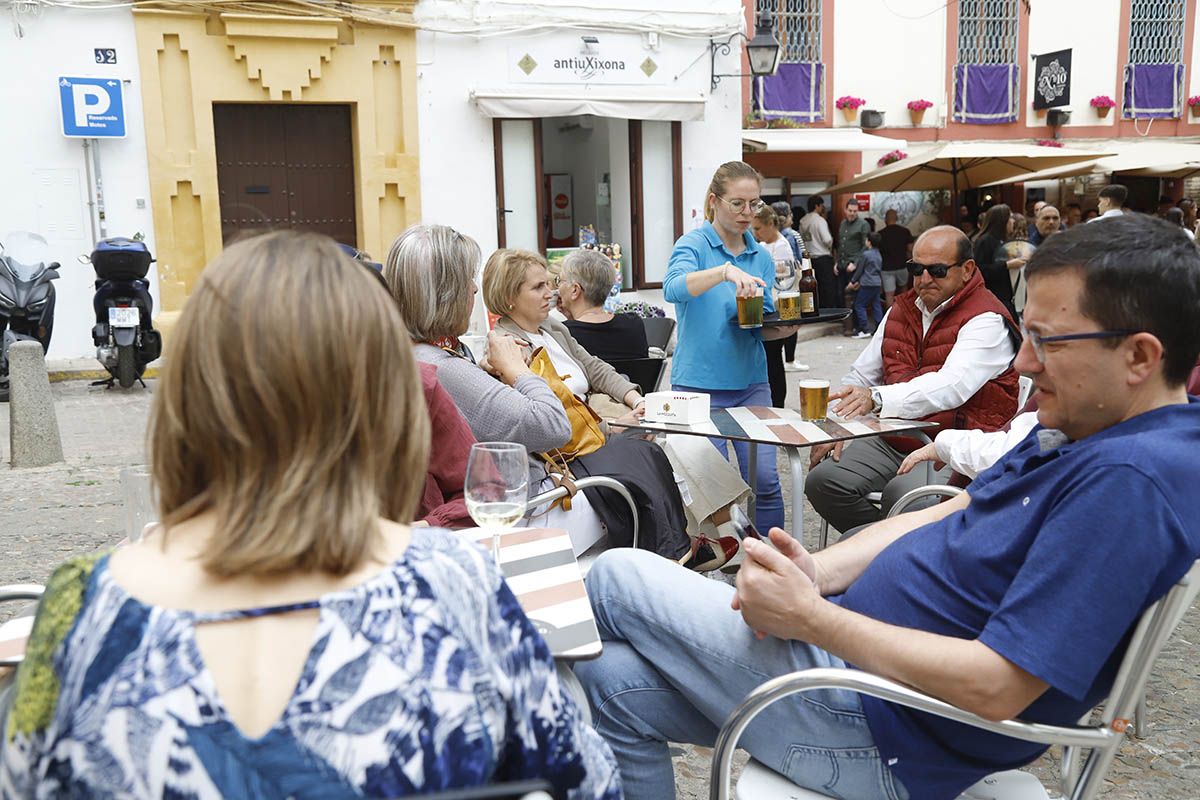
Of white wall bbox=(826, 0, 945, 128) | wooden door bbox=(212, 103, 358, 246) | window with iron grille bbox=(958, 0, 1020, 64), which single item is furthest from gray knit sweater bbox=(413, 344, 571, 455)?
window with iron grille bbox=(958, 0, 1020, 64)

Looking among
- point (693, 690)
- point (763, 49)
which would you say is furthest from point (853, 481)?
point (763, 49)

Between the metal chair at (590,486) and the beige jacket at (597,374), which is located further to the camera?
the beige jacket at (597,374)

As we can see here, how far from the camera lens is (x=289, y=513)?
1.16 m

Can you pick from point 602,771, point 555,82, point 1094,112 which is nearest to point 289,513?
point 602,771

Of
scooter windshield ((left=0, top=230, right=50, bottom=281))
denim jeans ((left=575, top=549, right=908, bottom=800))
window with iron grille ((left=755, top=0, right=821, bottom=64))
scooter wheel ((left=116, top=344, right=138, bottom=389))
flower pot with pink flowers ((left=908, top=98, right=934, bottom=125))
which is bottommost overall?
scooter wheel ((left=116, top=344, right=138, bottom=389))

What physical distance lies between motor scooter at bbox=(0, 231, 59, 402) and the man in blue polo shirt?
29.4 ft

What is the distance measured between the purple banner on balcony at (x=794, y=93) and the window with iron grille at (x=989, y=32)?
10.1 feet

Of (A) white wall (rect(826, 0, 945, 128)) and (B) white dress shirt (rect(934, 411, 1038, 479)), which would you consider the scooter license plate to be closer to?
(B) white dress shirt (rect(934, 411, 1038, 479))

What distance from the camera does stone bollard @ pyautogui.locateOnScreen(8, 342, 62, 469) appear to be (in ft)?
22.7

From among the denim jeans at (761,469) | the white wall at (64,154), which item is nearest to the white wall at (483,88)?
the white wall at (64,154)

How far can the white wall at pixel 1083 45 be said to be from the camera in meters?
20.1

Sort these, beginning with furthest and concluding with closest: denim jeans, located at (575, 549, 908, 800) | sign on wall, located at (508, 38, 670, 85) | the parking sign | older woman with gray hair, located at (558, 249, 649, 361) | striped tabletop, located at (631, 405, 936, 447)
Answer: sign on wall, located at (508, 38, 670, 85) → the parking sign → older woman with gray hair, located at (558, 249, 649, 361) → striped tabletop, located at (631, 405, 936, 447) → denim jeans, located at (575, 549, 908, 800)

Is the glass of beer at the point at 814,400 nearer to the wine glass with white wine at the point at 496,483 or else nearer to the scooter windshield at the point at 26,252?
the wine glass with white wine at the point at 496,483

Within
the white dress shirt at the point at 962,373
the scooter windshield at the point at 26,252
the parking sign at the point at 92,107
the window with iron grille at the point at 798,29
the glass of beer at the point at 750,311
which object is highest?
the window with iron grille at the point at 798,29
